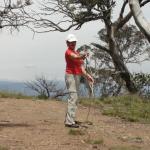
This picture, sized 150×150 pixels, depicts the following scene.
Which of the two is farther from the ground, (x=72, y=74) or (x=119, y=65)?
(x=119, y=65)

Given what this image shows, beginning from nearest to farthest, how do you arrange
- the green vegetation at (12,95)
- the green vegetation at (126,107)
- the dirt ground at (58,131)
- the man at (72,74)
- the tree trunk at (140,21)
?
the tree trunk at (140,21)
the dirt ground at (58,131)
the man at (72,74)
the green vegetation at (126,107)
the green vegetation at (12,95)

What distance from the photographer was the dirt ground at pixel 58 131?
9.48m

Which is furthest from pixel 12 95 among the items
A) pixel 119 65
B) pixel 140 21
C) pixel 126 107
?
pixel 140 21

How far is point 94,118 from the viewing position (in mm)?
12984

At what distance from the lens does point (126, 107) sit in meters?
15.3

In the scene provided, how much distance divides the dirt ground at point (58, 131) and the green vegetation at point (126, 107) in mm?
375

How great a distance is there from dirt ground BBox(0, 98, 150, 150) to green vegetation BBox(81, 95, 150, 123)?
375mm

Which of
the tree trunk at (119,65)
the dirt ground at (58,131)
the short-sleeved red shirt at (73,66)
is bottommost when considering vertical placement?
the dirt ground at (58,131)

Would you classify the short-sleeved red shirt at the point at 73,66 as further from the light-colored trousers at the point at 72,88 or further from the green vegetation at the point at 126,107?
the green vegetation at the point at 126,107

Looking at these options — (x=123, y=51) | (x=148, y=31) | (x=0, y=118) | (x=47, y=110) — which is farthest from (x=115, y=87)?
(x=148, y=31)

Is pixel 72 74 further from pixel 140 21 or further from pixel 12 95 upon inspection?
pixel 12 95

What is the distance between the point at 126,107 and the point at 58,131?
5.00m

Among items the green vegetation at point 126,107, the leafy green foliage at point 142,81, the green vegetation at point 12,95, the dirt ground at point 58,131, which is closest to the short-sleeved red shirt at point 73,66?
the dirt ground at point 58,131

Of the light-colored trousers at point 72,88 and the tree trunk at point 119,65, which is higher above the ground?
the tree trunk at point 119,65
